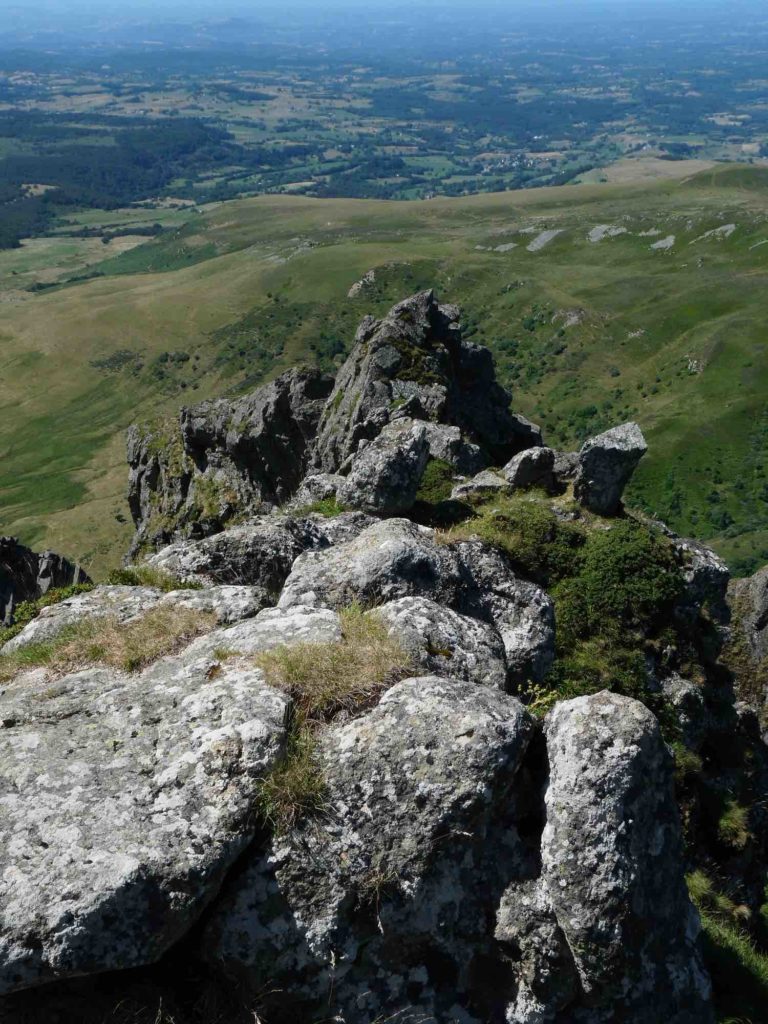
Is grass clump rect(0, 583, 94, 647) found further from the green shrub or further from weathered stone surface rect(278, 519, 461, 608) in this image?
the green shrub

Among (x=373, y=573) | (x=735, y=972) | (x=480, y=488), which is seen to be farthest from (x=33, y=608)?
(x=480, y=488)

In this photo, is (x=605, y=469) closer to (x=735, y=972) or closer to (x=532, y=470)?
(x=532, y=470)

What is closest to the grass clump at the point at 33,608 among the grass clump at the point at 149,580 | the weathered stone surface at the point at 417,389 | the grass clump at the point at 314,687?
the grass clump at the point at 149,580

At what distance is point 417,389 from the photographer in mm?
42656

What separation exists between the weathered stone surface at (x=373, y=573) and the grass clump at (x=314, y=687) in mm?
2458

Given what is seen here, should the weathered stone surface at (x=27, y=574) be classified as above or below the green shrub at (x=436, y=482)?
below

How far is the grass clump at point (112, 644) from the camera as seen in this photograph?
12.0 meters

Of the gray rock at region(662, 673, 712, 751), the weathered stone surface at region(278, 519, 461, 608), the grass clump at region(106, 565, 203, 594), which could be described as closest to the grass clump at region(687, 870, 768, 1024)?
the gray rock at region(662, 673, 712, 751)

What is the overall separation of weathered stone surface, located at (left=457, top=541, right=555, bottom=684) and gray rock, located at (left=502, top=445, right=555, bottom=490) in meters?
10.5

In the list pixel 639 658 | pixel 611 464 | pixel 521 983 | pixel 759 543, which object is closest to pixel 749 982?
pixel 521 983

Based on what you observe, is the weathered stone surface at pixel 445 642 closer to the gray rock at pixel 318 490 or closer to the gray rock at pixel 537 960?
the gray rock at pixel 537 960

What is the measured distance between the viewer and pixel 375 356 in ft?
150

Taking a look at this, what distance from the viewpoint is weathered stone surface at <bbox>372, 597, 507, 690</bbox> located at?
11.6 m

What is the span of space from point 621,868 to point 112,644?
27.1ft
